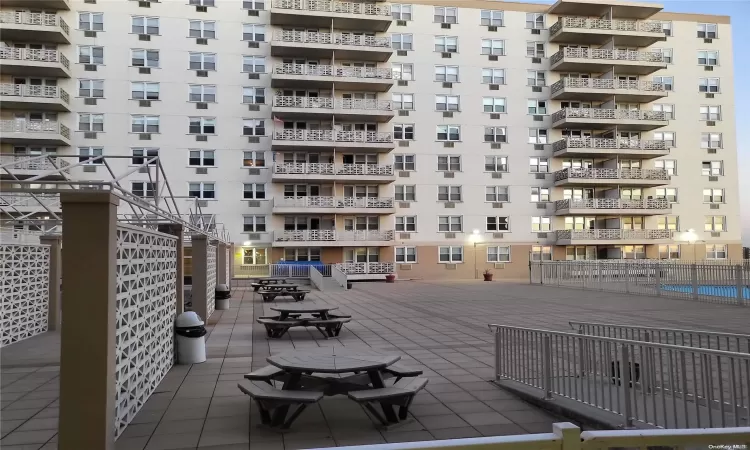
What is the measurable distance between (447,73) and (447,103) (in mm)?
2478

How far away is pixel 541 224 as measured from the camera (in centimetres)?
4731

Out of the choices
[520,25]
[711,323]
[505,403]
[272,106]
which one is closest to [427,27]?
[520,25]

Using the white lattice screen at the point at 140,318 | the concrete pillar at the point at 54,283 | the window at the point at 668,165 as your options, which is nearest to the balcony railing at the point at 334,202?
the window at the point at 668,165

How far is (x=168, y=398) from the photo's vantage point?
7887 mm

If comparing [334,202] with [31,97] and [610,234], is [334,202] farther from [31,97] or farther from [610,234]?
[610,234]

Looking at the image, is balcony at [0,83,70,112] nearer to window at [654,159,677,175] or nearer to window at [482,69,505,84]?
window at [482,69,505,84]

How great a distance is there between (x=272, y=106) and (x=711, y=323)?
33.0 metres

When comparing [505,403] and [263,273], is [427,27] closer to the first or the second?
[263,273]

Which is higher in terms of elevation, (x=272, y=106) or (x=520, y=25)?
(x=520, y=25)

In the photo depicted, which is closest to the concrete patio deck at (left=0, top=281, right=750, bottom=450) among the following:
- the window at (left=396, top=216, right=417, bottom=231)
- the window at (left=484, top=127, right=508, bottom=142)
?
the window at (left=396, top=216, right=417, bottom=231)

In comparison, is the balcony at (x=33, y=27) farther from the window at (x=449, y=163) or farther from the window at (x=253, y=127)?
the window at (x=449, y=163)

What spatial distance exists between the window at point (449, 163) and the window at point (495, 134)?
304 centimetres

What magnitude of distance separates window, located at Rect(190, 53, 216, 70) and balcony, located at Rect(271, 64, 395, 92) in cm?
468

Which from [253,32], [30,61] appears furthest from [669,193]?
[30,61]
